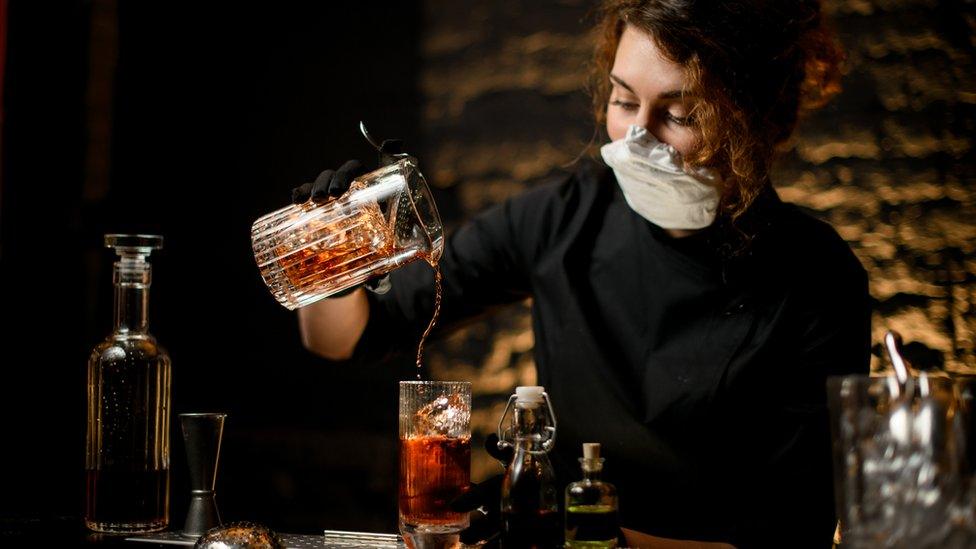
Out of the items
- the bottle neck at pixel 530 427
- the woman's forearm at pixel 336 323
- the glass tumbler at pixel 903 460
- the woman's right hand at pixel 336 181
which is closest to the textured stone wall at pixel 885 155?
the woman's forearm at pixel 336 323

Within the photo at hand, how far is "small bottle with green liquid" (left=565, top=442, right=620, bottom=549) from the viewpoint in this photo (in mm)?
1215

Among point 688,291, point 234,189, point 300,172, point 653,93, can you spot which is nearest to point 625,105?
point 653,93

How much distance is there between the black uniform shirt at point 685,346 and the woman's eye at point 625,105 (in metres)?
0.30

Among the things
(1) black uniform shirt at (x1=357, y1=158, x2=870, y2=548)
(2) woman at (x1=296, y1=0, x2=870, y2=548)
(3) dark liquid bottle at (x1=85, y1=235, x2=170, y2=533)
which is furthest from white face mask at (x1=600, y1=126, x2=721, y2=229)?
(3) dark liquid bottle at (x1=85, y1=235, x2=170, y2=533)

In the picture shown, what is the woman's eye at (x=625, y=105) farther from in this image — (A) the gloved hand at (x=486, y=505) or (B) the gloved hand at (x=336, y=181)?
(A) the gloved hand at (x=486, y=505)

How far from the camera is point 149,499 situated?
1.51 meters

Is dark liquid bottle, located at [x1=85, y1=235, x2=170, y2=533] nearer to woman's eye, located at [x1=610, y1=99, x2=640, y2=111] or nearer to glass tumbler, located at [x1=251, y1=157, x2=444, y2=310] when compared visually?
glass tumbler, located at [x1=251, y1=157, x2=444, y2=310]

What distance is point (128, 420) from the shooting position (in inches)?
59.0

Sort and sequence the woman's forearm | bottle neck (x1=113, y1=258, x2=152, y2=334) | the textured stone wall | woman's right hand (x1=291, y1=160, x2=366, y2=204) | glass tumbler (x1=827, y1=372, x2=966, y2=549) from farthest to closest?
the textured stone wall, the woman's forearm, bottle neck (x1=113, y1=258, x2=152, y2=334), woman's right hand (x1=291, y1=160, x2=366, y2=204), glass tumbler (x1=827, y1=372, x2=966, y2=549)

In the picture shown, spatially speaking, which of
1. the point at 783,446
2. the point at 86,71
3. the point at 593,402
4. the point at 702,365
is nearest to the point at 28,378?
the point at 86,71

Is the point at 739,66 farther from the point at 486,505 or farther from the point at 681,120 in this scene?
the point at 486,505

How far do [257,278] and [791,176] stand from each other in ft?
5.41

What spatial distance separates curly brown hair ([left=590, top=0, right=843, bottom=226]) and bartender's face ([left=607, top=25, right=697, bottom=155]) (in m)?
0.02

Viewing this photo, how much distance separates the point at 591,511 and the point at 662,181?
0.80 metres
